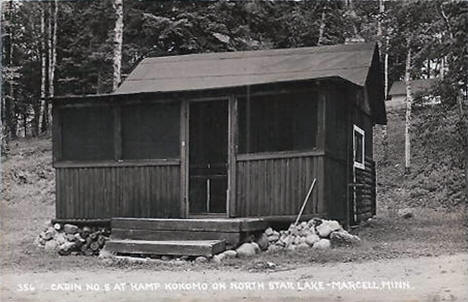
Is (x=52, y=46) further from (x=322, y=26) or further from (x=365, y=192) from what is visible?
(x=365, y=192)

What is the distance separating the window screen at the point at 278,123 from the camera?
41.5 ft

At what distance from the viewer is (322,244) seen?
1161 centimetres

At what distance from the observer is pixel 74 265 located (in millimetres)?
11812

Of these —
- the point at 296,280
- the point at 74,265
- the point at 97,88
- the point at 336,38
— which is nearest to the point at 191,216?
the point at 74,265

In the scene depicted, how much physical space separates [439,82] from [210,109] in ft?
17.5

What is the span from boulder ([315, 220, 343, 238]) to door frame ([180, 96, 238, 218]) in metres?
1.89

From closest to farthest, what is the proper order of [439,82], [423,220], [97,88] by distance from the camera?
[439,82]
[423,220]
[97,88]

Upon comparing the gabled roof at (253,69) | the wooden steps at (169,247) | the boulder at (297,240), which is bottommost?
the wooden steps at (169,247)

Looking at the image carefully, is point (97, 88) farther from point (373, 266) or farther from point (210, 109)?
point (373, 266)

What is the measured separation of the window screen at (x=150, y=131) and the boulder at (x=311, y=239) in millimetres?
3328

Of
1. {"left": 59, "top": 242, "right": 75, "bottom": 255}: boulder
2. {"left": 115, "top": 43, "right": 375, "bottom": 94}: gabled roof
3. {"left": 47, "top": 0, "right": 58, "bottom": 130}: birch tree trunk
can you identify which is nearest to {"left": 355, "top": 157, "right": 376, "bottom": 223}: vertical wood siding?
{"left": 115, "top": 43, "right": 375, "bottom": 94}: gabled roof

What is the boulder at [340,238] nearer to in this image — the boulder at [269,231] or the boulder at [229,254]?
the boulder at [269,231]

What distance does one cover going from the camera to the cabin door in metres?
15.4

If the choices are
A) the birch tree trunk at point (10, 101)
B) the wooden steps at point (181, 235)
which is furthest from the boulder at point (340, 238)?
the birch tree trunk at point (10, 101)
